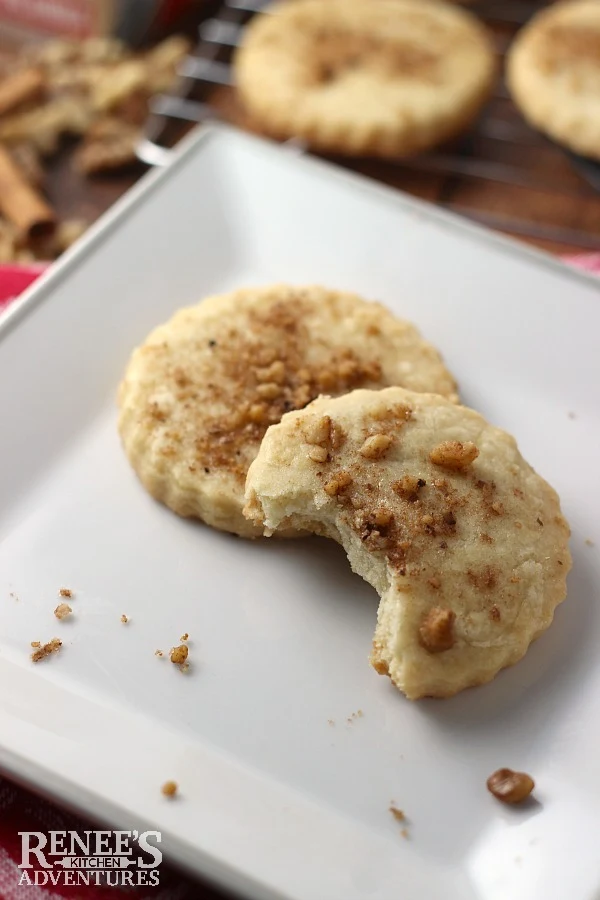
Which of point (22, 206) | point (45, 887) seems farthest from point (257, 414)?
point (22, 206)

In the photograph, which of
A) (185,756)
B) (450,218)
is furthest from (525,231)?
(185,756)

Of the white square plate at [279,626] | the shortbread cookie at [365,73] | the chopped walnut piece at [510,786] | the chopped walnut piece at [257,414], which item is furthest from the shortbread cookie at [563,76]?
the chopped walnut piece at [510,786]

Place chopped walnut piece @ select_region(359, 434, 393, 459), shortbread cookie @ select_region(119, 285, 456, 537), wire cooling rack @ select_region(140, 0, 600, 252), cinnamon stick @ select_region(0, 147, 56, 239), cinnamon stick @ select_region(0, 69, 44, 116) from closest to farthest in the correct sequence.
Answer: chopped walnut piece @ select_region(359, 434, 393, 459)
shortbread cookie @ select_region(119, 285, 456, 537)
cinnamon stick @ select_region(0, 147, 56, 239)
wire cooling rack @ select_region(140, 0, 600, 252)
cinnamon stick @ select_region(0, 69, 44, 116)

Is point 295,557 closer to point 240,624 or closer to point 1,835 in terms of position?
point 240,624

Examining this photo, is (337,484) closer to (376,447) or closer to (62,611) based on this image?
(376,447)

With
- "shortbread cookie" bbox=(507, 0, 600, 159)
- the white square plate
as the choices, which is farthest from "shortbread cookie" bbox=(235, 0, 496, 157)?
the white square plate

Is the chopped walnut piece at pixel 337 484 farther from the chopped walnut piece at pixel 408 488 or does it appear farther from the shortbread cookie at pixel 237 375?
the shortbread cookie at pixel 237 375

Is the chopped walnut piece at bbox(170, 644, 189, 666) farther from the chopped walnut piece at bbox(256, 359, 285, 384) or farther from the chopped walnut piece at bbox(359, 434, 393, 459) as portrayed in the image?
the chopped walnut piece at bbox(256, 359, 285, 384)
